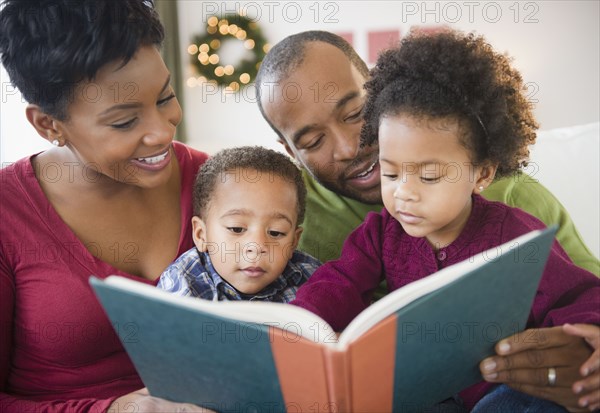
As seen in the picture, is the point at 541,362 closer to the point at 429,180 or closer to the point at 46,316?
the point at 429,180

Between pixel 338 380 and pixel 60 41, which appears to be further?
pixel 60 41

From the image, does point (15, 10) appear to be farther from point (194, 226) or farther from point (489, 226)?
point (489, 226)

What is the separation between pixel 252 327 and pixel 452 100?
64 cm

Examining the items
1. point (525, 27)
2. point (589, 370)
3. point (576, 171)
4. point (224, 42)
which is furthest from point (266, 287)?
point (525, 27)

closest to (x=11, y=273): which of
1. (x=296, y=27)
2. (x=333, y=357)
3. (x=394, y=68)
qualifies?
(x=333, y=357)

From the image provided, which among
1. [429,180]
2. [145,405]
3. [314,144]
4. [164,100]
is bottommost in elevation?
[145,405]

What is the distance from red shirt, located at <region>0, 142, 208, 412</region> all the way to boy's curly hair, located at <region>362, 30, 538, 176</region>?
76cm

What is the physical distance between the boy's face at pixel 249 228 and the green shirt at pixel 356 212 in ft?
0.91

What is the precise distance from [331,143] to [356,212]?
0.77ft

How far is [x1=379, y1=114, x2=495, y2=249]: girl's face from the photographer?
1207 mm

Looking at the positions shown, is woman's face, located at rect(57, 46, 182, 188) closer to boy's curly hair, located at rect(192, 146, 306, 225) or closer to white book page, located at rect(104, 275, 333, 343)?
boy's curly hair, located at rect(192, 146, 306, 225)

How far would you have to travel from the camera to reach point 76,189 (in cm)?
145

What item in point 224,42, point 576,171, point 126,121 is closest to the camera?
point 126,121

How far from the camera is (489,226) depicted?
4.23 feet
